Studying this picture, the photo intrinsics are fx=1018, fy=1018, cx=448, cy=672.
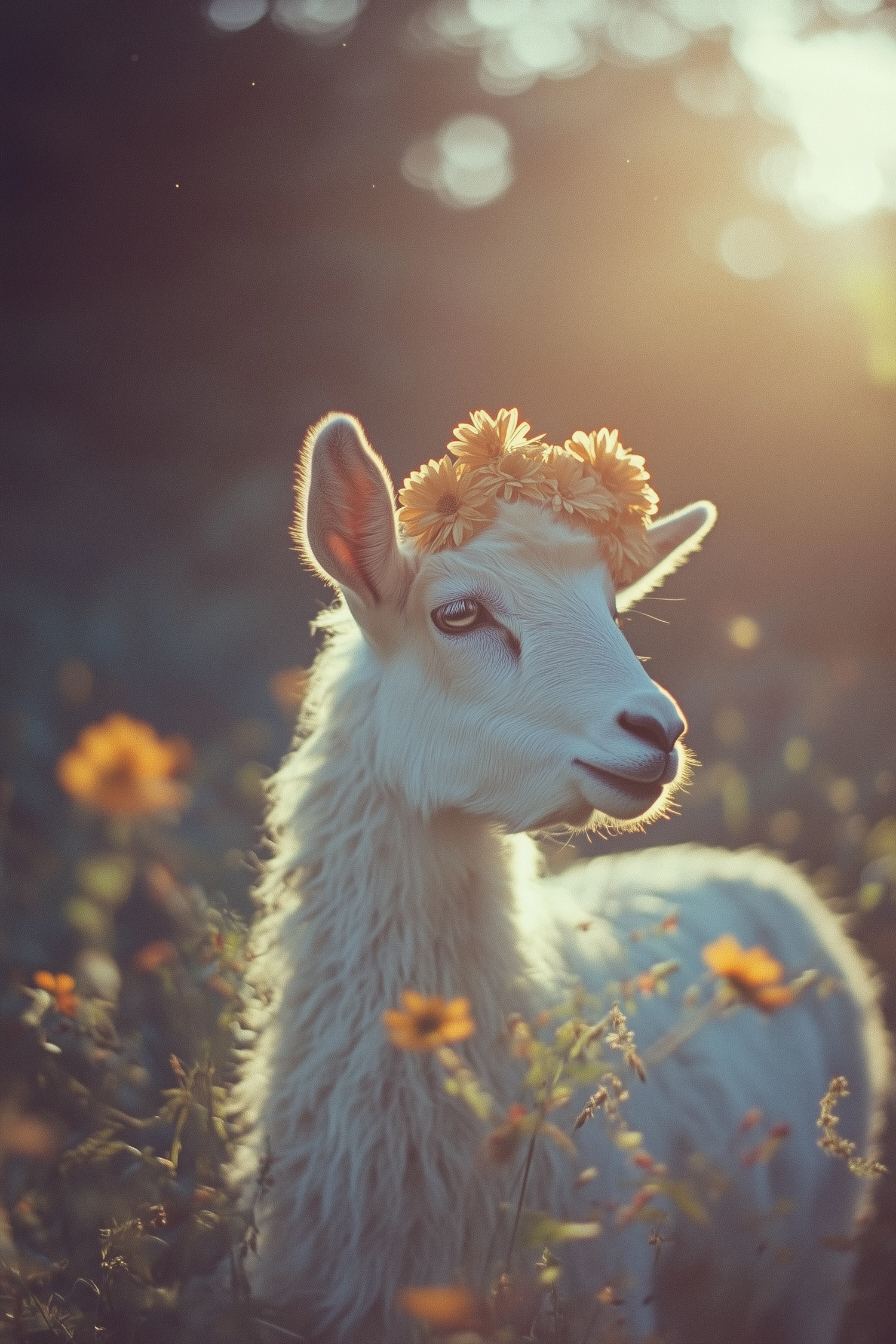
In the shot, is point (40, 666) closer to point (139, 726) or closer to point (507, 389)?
point (507, 389)

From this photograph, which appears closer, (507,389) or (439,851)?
(439,851)

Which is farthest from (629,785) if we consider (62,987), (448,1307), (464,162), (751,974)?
(464,162)

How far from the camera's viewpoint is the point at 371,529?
197cm

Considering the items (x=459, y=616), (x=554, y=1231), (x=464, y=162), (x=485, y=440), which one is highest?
(x=464, y=162)

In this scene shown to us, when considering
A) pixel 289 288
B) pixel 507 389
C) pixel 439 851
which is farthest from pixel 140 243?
pixel 439 851

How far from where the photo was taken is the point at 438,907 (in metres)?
2.13

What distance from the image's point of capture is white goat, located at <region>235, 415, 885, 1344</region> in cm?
194

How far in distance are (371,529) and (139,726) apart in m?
1.06

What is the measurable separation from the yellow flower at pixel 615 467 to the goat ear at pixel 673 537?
0.29 meters

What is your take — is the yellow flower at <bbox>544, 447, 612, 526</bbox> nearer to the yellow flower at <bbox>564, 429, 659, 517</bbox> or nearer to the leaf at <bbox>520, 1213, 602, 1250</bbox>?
the yellow flower at <bbox>564, 429, 659, 517</bbox>

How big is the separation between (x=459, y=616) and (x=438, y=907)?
61 cm

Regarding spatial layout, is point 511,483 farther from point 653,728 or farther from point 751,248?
point 751,248

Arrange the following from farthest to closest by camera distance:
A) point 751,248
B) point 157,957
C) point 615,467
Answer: point 751,248
point 157,957
point 615,467

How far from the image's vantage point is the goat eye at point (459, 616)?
6.60 feet
